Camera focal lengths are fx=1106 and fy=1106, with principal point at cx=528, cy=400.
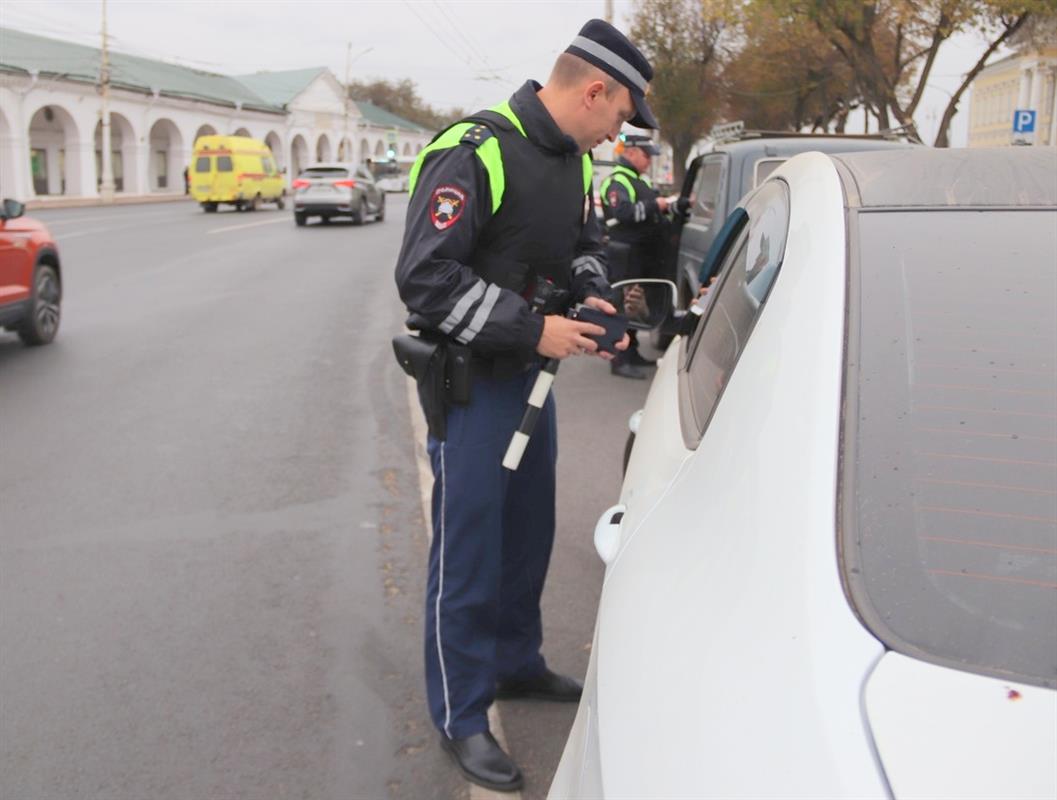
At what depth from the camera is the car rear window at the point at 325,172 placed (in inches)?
1139

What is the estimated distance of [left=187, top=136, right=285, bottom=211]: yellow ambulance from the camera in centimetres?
3412

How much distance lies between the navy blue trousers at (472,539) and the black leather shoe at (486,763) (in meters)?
0.03

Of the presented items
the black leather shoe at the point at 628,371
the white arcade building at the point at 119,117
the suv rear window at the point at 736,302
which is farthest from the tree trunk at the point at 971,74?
the white arcade building at the point at 119,117

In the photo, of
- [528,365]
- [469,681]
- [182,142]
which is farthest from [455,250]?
[182,142]

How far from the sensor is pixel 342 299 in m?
13.9

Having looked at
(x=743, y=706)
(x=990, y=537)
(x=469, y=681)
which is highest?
(x=990, y=537)

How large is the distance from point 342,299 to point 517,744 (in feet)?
36.6

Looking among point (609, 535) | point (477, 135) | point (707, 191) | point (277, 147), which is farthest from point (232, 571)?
point (277, 147)

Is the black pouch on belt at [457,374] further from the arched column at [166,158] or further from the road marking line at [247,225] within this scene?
the arched column at [166,158]

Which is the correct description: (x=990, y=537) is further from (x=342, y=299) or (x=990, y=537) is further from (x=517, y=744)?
(x=342, y=299)

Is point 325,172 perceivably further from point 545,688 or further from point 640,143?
point 545,688

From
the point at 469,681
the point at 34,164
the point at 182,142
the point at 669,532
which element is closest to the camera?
the point at 669,532

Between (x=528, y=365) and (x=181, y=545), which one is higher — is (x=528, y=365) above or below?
above

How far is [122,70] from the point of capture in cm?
5069
